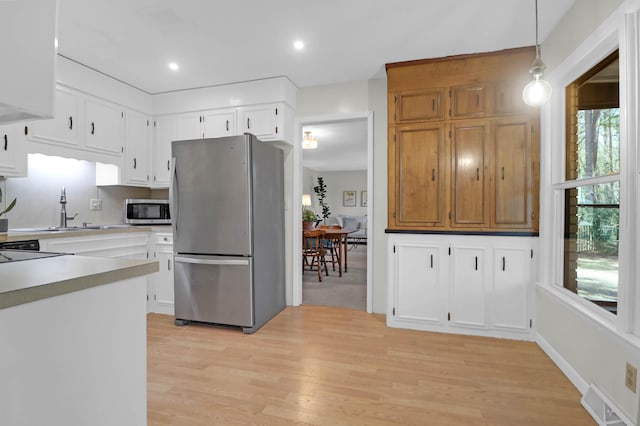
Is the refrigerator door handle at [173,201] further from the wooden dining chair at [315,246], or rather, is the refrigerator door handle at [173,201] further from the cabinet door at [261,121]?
the wooden dining chair at [315,246]

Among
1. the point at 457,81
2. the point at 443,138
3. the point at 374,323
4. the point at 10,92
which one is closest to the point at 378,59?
the point at 457,81

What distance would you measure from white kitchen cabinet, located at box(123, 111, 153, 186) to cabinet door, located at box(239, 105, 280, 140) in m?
1.16

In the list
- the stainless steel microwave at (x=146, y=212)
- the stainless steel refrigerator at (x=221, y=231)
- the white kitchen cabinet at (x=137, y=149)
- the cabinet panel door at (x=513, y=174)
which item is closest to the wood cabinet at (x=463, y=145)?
the cabinet panel door at (x=513, y=174)

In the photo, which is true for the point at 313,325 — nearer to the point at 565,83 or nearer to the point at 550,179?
the point at 550,179

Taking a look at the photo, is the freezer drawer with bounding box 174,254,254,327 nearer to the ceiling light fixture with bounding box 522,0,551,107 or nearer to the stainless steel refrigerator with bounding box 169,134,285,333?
the stainless steel refrigerator with bounding box 169,134,285,333

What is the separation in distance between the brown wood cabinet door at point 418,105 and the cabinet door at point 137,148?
2.75 meters

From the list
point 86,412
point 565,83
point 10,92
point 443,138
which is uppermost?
point 565,83

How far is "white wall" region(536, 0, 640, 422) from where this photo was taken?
5.37ft

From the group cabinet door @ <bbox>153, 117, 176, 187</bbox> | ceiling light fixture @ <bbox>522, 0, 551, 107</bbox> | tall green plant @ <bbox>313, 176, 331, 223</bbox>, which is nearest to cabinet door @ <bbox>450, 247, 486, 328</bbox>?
ceiling light fixture @ <bbox>522, 0, 551, 107</bbox>

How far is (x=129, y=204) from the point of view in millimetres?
3408

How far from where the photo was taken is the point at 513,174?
2.75m

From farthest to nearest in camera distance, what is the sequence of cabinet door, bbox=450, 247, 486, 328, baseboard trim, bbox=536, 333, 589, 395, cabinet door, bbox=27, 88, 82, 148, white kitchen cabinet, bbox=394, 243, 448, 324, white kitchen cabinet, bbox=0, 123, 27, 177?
white kitchen cabinet, bbox=394, 243, 448, 324, cabinet door, bbox=450, 247, 486, 328, cabinet door, bbox=27, 88, 82, 148, white kitchen cabinet, bbox=0, 123, 27, 177, baseboard trim, bbox=536, 333, 589, 395

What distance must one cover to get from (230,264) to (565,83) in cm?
295

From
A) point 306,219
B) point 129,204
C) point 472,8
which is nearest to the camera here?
point 472,8
